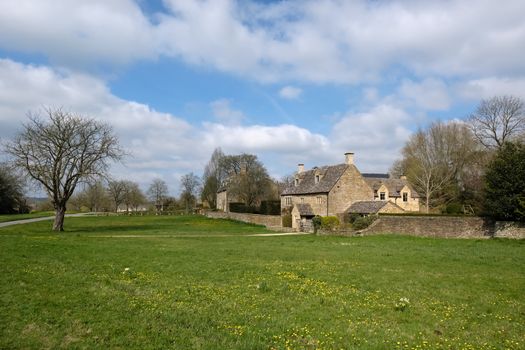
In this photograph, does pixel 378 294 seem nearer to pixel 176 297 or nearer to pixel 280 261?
pixel 176 297

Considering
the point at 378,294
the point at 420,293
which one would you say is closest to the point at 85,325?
the point at 378,294

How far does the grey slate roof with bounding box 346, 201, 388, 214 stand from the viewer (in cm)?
4698

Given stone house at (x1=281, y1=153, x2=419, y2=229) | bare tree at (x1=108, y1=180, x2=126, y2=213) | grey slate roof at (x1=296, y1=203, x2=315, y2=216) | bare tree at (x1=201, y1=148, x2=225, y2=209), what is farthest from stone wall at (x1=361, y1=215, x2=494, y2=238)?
bare tree at (x1=108, y1=180, x2=126, y2=213)

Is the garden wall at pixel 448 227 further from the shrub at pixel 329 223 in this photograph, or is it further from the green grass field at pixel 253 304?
the green grass field at pixel 253 304

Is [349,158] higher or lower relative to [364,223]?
higher

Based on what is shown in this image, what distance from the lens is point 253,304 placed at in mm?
10453

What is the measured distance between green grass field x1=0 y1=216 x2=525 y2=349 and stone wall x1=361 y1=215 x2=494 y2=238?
17.8 m

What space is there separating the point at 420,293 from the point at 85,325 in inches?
346

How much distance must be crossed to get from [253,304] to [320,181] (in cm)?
4758

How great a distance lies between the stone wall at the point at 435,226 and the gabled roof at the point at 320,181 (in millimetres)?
14586

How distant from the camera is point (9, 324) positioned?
8.23m

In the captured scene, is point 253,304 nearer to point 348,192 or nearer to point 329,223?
point 329,223

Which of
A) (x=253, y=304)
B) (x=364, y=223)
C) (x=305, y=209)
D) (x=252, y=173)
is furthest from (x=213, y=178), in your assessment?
(x=253, y=304)

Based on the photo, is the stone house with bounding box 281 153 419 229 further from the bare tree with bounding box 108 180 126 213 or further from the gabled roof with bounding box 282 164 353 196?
the bare tree with bounding box 108 180 126 213
